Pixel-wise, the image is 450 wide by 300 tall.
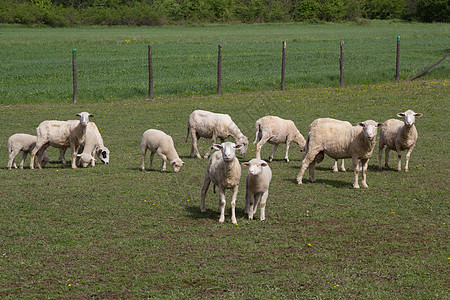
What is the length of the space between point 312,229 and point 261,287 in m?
2.70

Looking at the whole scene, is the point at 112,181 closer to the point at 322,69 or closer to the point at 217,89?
the point at 217,89

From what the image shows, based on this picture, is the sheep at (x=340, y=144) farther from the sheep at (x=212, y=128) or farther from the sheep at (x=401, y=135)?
the sheep at (x=212, y=128)

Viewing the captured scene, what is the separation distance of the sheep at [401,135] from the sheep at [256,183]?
536 cm

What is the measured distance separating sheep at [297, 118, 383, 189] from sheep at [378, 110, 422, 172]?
1.82 m

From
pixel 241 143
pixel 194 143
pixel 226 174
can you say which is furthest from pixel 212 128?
pixel 226 174

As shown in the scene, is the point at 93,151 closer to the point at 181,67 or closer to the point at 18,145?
the point at 18,145

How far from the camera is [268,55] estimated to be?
135 ft

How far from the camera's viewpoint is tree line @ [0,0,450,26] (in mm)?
73812

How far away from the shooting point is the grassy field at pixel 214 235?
301 inches

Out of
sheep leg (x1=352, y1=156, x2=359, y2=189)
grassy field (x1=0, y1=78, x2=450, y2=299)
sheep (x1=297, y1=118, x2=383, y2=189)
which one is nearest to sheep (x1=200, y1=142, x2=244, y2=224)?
grassy field (x1=0, y1=78, x2=450, y2=299)

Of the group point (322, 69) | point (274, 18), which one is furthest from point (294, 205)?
point (274, 18)

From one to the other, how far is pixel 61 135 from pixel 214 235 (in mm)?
7191

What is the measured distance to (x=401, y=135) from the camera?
14711 millimetres

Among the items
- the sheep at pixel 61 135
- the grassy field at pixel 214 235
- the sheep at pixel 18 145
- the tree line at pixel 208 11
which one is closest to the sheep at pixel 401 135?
the grassy field at pixel 214 235
